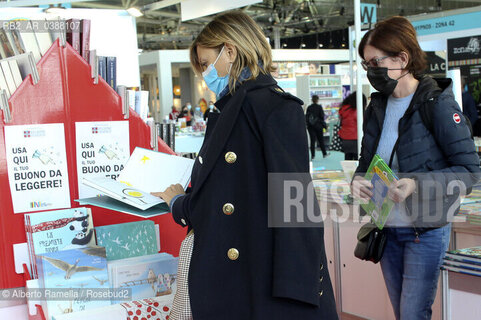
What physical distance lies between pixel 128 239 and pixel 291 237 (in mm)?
994

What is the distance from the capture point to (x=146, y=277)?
197 cm

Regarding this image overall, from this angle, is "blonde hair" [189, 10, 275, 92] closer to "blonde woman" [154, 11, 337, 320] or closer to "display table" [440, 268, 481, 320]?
"blonde woman" [154, 11, 337, 320]

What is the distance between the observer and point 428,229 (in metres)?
1.92

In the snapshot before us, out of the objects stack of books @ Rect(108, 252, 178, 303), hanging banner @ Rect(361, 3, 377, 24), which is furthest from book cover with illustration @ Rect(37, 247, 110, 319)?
hanging banner @ Rect(361, 3, 377, 24)

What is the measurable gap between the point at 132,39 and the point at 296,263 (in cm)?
417

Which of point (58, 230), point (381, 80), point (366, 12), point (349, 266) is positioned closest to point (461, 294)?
point (381, 80)

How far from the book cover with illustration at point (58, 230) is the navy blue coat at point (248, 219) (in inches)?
31.2

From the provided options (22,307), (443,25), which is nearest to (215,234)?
(22,307)

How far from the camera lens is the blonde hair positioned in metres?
1.44

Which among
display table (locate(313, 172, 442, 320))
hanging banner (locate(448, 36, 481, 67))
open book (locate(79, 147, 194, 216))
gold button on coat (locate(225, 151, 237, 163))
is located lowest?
display table (locate(313, 172, 442, 320))

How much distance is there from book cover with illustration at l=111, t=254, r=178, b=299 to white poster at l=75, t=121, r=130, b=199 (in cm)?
38

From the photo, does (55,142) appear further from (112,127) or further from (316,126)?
(316,126)

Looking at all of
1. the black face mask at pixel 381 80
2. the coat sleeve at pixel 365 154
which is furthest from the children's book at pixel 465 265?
the black face mask at pixel 381 80

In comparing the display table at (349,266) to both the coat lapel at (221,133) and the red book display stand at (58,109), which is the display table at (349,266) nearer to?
the red book display stand at (58,109)
